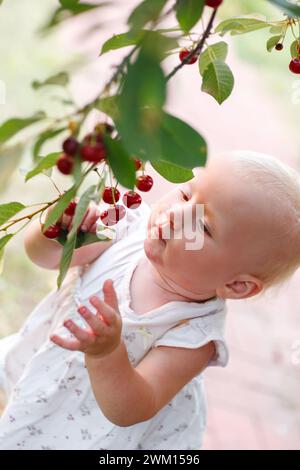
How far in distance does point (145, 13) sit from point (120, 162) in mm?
132

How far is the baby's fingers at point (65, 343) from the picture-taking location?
41.1 inches

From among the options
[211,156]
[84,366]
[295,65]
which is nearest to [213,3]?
[295,65]

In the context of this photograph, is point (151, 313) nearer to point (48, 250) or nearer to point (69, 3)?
point (48, 250)

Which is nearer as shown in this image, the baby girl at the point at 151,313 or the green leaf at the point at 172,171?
the green leaf at the point at 172,171

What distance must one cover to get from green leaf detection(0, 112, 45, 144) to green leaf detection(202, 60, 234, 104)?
391 mm

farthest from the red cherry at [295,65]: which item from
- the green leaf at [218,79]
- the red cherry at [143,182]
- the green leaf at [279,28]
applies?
the red cherry at [143,182]

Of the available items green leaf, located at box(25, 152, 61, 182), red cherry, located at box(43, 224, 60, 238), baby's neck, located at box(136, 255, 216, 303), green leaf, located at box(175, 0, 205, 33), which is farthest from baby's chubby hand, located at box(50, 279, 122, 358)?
green leaf, located at box(175, 0, 205, 33)

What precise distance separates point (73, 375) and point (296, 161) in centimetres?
379

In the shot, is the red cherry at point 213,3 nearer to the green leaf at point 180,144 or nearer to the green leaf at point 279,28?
the green leaf at point 180,144

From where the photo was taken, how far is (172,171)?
39.3 inches

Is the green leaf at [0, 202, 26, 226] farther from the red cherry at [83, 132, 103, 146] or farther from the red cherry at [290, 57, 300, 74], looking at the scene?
the red cherry at [290, 57, 300, 74]

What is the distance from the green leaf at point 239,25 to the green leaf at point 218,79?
1.7 inches

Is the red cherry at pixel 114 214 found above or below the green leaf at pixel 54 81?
below
